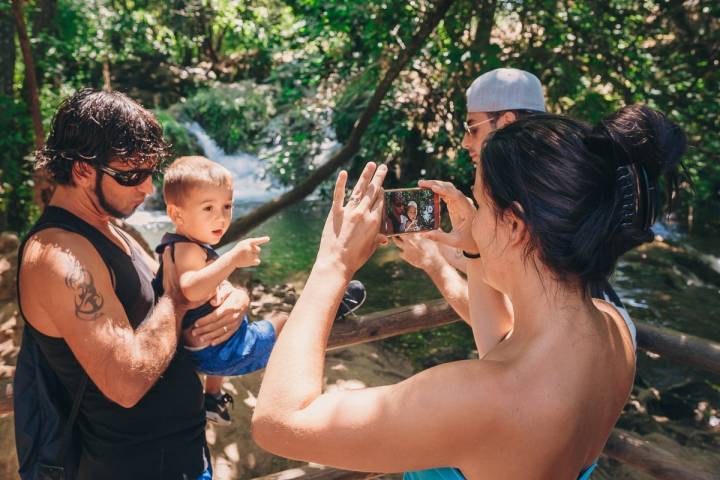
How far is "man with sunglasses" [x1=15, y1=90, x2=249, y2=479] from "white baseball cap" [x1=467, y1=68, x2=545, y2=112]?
1.23 m

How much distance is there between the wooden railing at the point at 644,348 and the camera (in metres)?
2.37

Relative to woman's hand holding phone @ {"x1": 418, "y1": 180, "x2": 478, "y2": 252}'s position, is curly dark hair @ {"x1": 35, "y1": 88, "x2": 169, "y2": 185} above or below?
above

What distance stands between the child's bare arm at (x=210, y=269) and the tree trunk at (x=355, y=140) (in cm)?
287

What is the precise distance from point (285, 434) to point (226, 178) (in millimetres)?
1160

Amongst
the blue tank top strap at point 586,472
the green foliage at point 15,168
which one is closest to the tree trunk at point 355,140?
the green foliage at point 15,168

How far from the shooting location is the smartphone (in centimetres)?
157

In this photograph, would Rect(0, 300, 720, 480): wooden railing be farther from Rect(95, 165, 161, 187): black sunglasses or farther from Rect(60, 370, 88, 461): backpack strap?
Rect(95, 165, 161, 187): black sunglasses

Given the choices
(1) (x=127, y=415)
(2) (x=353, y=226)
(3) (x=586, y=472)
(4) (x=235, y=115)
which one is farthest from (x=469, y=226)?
(4) (x=235, y=115)

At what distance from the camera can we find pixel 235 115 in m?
A: 12.0

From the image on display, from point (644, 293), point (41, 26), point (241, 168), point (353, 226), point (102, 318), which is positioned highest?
point (41, 26)

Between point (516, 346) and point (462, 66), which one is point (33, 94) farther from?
point (516, 346)

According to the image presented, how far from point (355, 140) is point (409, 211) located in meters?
3.46

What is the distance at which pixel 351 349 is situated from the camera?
19.2 ft

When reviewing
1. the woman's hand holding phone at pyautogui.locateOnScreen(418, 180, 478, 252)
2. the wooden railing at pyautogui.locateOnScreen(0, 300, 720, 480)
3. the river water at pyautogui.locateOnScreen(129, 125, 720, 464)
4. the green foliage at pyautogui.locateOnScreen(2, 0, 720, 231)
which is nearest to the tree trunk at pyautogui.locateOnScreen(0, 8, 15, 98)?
the green foliage at pyautogui.locateOnScreen(2, 0, 720, 231)
